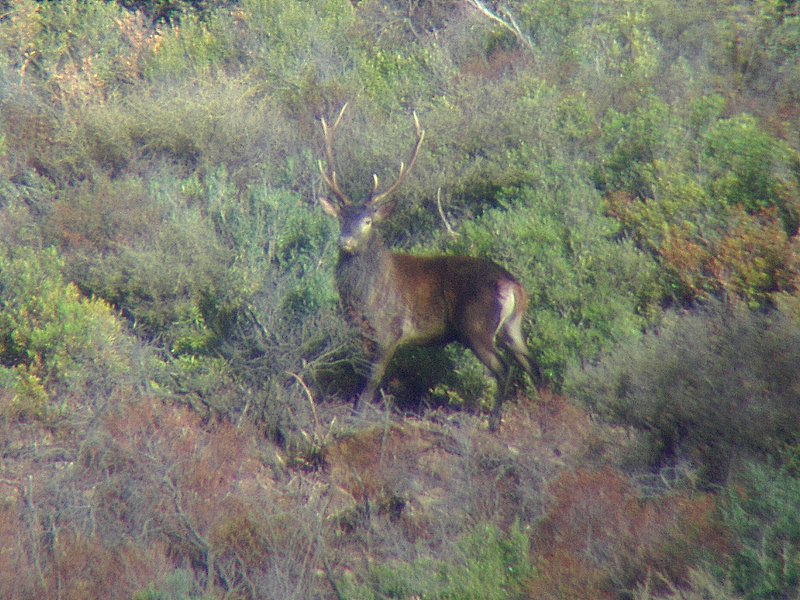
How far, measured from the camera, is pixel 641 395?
543cm

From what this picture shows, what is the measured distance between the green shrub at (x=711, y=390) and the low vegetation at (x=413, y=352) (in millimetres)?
17

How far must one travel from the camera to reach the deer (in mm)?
7121

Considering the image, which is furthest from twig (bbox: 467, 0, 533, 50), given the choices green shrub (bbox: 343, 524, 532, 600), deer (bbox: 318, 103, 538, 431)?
green shrub (bbox: 343, 524, 532, 600)

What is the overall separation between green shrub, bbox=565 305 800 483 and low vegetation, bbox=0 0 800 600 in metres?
0.02

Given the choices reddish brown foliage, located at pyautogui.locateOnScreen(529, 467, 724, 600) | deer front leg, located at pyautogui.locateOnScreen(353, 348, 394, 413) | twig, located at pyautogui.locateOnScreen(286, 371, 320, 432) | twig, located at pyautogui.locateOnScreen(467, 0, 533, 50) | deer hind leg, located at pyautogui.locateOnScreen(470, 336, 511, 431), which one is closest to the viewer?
reddish brown foliage, located at pyautogui.locateOnScreen(529, 467, 724, 600)

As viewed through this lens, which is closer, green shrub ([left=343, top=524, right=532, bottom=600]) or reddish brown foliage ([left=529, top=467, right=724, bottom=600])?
reddish brown foliage ([left=529, top=467, right=724, bottom=600])

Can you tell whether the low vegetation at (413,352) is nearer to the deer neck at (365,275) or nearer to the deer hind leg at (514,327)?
the deer hind leg at (514,327)

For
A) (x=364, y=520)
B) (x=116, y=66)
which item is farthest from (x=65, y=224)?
(x=364, y=520)

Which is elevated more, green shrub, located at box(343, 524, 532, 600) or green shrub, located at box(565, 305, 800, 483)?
green shrub, located at box(565, 305, 800, 483)

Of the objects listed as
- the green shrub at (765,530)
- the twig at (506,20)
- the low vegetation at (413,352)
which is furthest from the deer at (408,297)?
the twig at (506,20)

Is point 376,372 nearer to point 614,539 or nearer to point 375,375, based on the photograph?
point 375,375

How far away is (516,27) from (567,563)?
382 inches

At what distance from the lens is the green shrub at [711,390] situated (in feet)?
15.6

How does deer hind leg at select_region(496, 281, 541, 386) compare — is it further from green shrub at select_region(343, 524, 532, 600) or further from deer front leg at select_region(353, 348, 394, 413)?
green shrub at select_region(343, 524, 532, 600)
